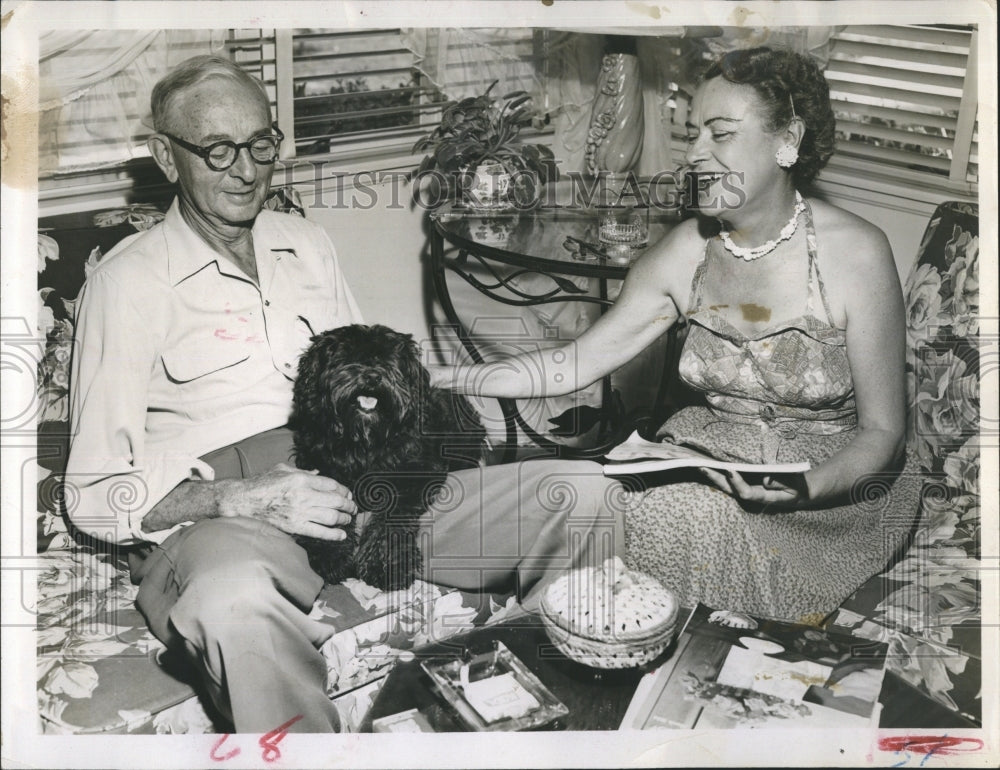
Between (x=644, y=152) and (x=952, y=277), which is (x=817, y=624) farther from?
(x=644, y=152)

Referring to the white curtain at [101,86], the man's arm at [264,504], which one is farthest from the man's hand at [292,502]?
the white curtain at [101,86]

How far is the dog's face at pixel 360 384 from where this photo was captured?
5.11 ft

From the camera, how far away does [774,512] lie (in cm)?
155

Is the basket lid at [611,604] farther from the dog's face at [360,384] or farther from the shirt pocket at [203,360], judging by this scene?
the shirt pocket at [203,360]

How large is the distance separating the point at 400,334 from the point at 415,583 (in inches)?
17.5

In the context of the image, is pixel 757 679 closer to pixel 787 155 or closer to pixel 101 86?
pixel 787 155

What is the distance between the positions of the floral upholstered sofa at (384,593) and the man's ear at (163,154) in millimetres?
73

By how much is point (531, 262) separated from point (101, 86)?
832mm

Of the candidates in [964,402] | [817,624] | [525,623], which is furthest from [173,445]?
[964,402]

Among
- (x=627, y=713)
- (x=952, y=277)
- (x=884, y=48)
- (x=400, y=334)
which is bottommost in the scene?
(x=627, y=713)

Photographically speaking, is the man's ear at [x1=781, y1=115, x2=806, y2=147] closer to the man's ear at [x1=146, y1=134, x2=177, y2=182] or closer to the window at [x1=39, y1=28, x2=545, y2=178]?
the window at [x1=39, y1=28, x2=545, y2=178]

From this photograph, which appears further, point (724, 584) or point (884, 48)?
point (884, 48)

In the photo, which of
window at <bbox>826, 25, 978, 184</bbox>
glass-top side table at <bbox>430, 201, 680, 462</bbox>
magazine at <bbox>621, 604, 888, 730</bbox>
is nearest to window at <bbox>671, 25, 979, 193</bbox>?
window at <bbox>826, 25, 978, 184</bbox>

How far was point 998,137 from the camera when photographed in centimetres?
166
